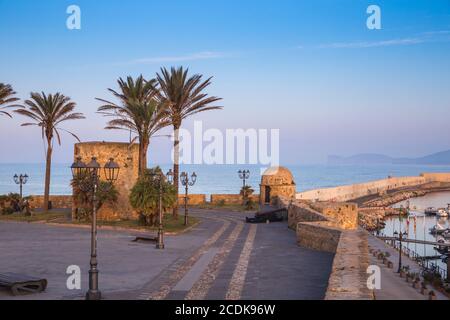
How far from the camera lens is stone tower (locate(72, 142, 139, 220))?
116 ft

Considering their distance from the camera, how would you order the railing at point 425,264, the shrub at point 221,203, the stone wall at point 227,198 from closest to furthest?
the railing at point 425,264 → the shrub at point 221,203 → the stone wall at point 227,198

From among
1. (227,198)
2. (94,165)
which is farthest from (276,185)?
(94,165)

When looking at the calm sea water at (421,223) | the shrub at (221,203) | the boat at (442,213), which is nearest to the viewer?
the shrub at (221,203)

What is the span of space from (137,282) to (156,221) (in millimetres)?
17116

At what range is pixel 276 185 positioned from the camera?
172 ft

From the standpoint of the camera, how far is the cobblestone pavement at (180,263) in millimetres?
14641

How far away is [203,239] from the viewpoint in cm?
2730

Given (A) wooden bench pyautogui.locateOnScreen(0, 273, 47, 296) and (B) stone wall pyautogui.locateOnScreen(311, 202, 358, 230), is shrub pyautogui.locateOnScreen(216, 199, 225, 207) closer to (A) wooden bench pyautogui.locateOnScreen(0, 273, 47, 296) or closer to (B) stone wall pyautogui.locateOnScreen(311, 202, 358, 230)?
(B) stone wall pyautogui.locateOnScreen(311, 202, 358, 230)

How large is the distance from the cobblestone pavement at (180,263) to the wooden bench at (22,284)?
0.25m

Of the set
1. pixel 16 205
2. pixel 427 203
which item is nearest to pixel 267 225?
pixel 16 205

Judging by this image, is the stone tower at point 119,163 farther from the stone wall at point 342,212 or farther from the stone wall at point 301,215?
the stone wall at point 342,212

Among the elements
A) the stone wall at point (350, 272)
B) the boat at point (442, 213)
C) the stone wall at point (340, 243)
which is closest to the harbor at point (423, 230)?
the boat at point (442, 213)

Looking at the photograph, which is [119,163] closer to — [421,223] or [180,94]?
[180,94]

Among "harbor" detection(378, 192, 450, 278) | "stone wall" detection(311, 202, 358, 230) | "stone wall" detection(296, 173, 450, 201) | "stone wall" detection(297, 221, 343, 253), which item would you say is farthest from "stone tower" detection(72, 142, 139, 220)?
"stone wall" detection(296, 173, 450, 201)
